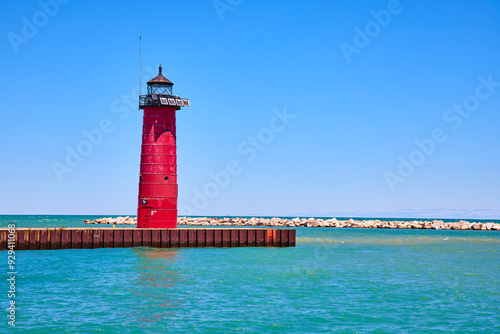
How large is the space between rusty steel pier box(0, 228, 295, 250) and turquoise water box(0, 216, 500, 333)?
1284 mm

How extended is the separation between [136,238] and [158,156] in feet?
21.8

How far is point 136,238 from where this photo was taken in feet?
145

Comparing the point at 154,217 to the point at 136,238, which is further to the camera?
the point at 154,217

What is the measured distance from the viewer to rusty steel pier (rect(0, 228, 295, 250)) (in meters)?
41.2

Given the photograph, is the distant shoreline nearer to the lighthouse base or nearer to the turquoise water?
the lighthouse base

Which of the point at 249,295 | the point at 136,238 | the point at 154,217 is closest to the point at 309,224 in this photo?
the point at 154,217

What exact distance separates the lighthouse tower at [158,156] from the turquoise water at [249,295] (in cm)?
476

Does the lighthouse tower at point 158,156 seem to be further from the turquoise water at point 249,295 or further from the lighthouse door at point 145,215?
the turquoise water at point 249,295

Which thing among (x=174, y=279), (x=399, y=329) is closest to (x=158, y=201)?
(x=174, y=279)

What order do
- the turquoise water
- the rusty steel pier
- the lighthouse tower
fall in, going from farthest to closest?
the lighthouse tower, the rusty steel pier, the turquoise water

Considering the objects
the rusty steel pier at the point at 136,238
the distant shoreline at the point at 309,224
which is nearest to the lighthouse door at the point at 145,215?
the rusty steel pier at the point at 136,238

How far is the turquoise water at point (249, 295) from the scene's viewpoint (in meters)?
20.1

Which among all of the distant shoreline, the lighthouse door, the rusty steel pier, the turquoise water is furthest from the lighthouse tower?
the distant shoreline

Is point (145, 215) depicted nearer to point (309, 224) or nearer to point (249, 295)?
point (249, 295)
